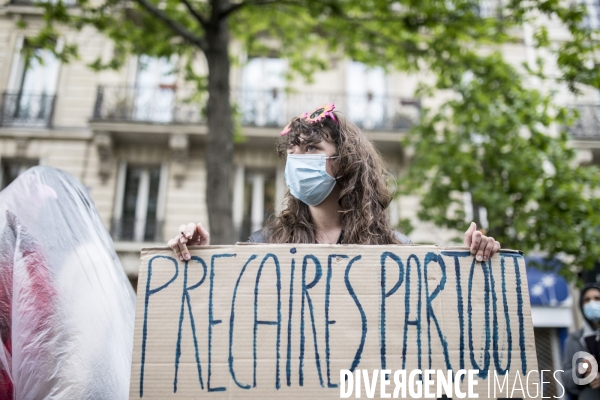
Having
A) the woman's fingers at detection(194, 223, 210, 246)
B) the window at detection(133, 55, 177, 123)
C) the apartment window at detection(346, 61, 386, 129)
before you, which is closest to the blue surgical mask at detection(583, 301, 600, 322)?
the woman's fingers at detection(194, 223, 210, 246)

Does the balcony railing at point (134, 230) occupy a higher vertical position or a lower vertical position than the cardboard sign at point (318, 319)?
higher

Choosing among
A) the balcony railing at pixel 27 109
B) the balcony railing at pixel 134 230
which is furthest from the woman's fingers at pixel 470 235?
the balcony railing at pixel 27 109

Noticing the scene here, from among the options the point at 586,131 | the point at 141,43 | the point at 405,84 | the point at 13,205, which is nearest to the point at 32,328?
the point at 13,205

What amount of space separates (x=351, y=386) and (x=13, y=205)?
53.4 inches

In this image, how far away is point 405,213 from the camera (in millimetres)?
10422

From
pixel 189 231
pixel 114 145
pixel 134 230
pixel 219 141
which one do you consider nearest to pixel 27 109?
pixel 114 145

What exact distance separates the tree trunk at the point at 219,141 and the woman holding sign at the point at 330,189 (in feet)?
8.96

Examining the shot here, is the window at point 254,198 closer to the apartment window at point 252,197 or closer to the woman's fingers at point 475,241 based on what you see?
the apartment window at point 252,197

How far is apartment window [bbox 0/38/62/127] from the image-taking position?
427 inches

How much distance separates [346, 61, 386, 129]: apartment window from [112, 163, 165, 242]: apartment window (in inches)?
179

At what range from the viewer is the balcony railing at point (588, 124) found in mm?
11038

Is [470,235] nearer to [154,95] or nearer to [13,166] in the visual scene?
[154,95]

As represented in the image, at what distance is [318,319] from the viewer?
5.24 ft

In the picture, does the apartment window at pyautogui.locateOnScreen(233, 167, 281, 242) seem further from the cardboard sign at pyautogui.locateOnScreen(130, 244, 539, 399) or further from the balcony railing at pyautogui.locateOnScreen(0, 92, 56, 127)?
the cardboard sign at pyautogui.locateOnScreen(130, 244, 539, 399)
